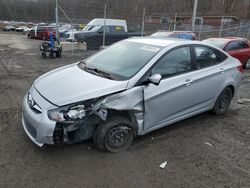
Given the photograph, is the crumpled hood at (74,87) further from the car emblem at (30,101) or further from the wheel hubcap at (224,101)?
the wheel hubcap at (224,101)

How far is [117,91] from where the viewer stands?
3.10 m

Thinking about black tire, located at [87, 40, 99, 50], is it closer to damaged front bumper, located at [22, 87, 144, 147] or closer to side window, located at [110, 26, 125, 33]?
side window, located at [110, 26, 125, 33]

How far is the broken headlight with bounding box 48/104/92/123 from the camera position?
2.83 m

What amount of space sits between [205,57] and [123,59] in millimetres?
1597

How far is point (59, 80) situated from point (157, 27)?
75.3ft

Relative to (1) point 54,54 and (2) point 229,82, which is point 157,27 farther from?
(2) point 229,82

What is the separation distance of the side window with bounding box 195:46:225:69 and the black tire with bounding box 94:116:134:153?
5.77 ft

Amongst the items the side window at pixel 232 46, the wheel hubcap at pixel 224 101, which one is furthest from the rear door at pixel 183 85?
the side window at pixel 232 46

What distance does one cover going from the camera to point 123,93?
312 cm

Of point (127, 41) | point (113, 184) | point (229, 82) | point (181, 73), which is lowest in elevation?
point (113, 184)

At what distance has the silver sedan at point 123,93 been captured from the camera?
2934 mm

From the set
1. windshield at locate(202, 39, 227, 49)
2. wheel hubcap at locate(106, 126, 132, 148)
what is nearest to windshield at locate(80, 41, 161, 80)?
wheel hubcap at locate(106, 126, 132, 148)

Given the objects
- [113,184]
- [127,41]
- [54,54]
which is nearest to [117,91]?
[113,184]

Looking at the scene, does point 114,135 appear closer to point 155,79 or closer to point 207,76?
point 155,79
